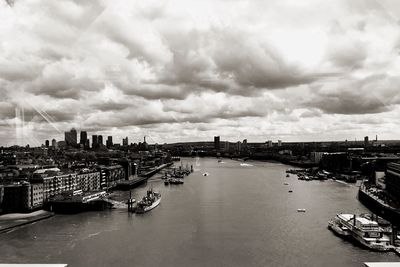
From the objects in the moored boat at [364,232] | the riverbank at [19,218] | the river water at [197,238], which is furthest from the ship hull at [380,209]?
the riverbank at [19,218]

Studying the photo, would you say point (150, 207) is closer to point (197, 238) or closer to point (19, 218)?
point (19, 218)

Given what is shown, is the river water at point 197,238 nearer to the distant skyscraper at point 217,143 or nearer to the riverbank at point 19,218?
the riverbank at point 19,218

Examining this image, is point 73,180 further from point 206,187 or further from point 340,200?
point 340,200

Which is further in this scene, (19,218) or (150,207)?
(150,207)

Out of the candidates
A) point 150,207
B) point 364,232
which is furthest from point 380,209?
point 150,207

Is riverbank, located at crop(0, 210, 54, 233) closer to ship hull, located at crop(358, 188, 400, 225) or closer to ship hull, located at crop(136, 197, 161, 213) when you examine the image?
ship hull, located at crop(136, 197, 161, 213)

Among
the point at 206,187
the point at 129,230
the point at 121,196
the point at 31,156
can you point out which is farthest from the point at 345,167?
the point at 129,230
